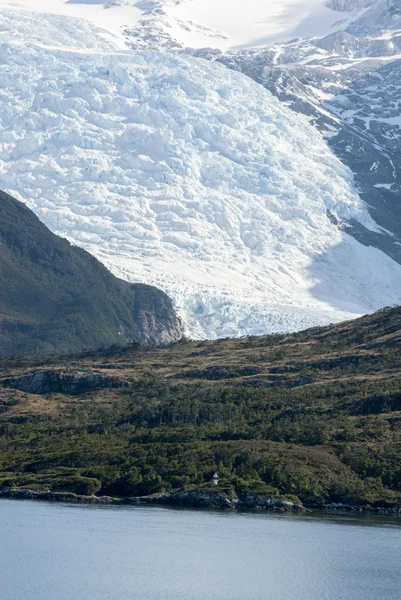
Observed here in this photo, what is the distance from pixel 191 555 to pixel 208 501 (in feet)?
112

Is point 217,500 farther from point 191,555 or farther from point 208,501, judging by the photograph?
point 191,555

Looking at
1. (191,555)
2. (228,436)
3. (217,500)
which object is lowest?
(191,555)

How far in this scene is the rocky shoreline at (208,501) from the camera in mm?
137000

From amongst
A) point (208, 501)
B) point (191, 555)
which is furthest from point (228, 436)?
point (191, 555)

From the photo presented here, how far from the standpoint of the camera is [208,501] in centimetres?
13762

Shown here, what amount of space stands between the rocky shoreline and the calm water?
5.89 m

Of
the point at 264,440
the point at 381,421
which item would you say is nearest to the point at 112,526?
the point at 264,440

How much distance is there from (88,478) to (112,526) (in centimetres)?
2527

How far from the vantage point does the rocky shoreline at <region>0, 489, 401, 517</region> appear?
137 meters

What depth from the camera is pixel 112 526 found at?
385 ft

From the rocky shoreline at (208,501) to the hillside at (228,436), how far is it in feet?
4.23

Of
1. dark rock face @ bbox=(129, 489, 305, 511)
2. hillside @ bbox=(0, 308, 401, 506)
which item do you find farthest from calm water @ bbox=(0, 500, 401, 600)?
hillside @ bbox=(0, 308, 401, 506)

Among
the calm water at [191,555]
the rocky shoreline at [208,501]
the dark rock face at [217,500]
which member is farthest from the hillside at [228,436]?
the calm water at [191,555]

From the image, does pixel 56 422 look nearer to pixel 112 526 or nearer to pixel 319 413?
pixel 319 413
